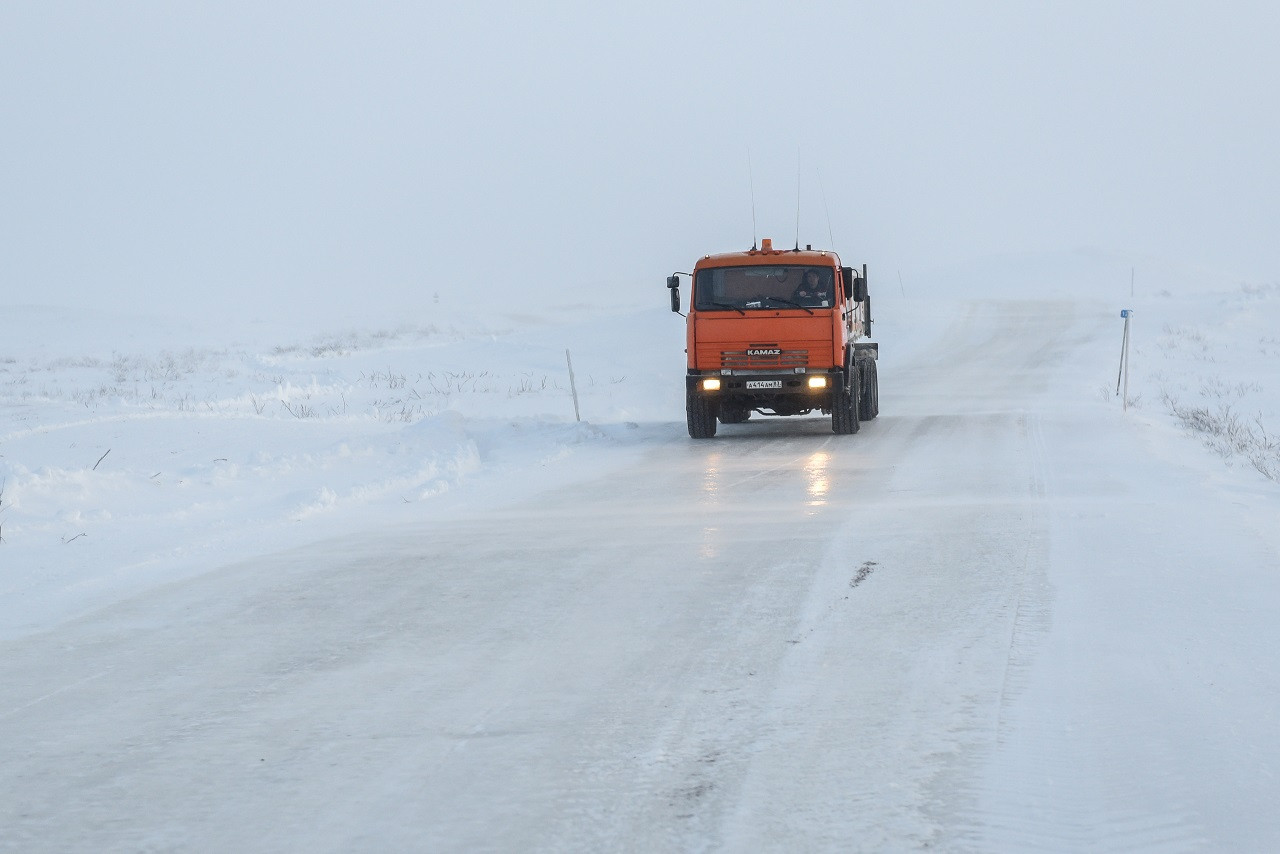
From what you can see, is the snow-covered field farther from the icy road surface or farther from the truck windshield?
the truck windshield

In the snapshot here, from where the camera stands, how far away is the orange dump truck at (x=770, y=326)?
16.9 m

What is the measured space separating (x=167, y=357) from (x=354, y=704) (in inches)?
1585

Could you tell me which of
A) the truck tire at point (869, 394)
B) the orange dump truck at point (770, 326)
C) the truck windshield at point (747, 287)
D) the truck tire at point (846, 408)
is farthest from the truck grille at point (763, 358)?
the truck tire at point (869, 394)

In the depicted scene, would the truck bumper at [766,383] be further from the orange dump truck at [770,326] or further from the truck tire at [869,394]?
the truck tire at [869,394]

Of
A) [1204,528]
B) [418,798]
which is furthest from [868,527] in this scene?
[418,798]

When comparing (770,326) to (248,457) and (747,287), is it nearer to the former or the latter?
(747,287)

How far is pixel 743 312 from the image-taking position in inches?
672

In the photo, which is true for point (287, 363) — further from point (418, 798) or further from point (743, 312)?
point (418, 798)

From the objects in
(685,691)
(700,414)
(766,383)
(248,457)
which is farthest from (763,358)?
(685,691)

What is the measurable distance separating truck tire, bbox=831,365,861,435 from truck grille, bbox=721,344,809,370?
26.2 inches

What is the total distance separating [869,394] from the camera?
19.2 metres

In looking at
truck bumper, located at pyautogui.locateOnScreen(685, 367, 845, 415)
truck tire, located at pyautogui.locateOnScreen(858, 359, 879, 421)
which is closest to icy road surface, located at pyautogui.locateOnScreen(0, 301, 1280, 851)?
truck bumper, located at pyautogui.locateOnScreen(685, 367, 845, 415)

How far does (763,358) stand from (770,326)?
1.40 ft

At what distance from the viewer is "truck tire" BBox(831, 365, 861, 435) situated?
17.2m
